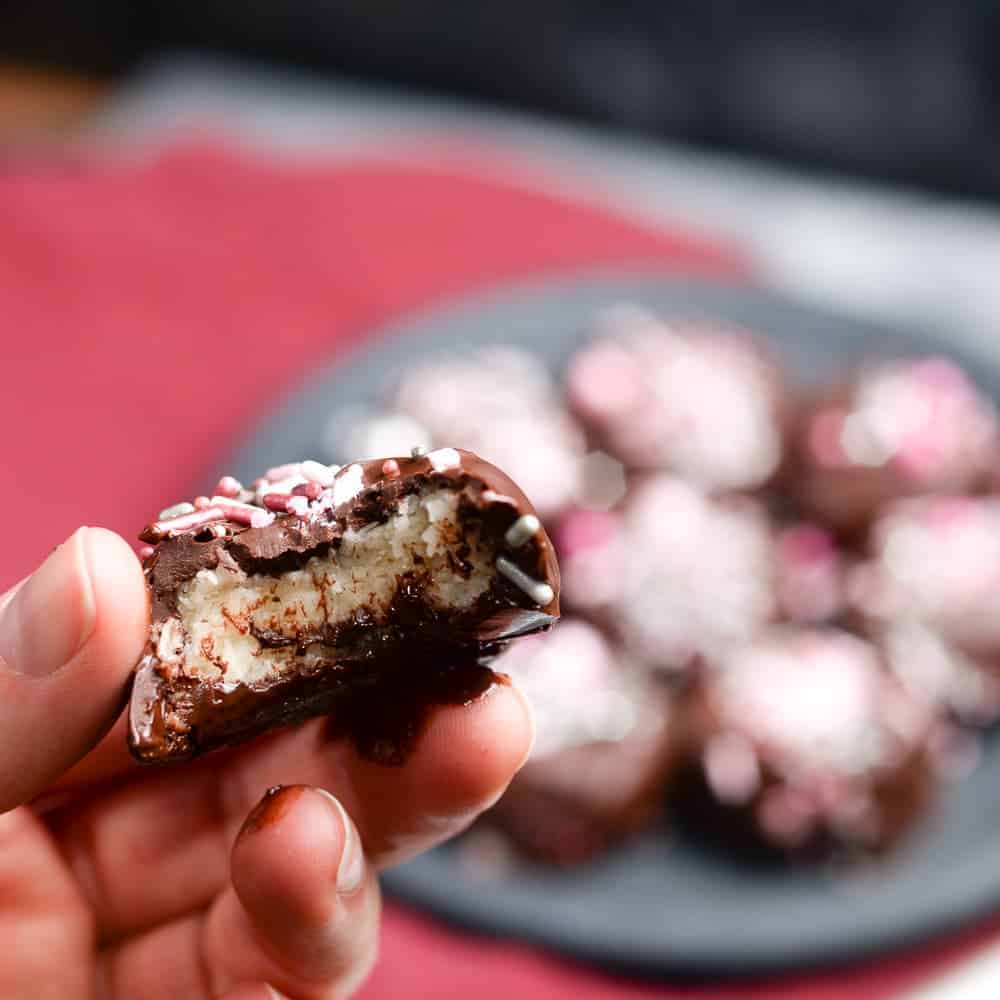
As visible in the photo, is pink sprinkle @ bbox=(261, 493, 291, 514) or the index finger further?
the index finger

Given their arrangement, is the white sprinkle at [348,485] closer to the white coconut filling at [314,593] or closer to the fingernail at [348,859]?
the white coconut filling at [314,593]

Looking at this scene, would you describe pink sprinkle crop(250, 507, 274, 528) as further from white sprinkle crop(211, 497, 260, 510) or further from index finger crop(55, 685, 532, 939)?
index finger crop(55, 685, 532, 939)

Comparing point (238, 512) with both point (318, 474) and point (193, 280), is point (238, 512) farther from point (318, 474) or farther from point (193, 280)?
point (193, 280)

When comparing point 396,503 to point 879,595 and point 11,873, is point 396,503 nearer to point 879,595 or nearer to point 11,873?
point 11,873

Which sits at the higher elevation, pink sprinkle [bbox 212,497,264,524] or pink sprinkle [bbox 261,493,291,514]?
pink sprinkle [bbox 261,493,291,514]

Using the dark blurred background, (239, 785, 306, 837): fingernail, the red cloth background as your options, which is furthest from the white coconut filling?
the dark blurred background
